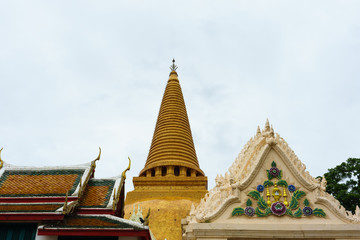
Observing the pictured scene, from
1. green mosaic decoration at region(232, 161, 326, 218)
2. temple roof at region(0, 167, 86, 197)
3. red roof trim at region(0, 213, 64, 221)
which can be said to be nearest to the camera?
green mosaic decoration at region(232, 161, 326, 218)

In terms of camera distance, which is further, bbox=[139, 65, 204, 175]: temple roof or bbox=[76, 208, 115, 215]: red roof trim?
bbox=[139, 65, 204, 175]: temple roof

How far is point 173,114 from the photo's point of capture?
3231cm

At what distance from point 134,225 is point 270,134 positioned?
415 cm

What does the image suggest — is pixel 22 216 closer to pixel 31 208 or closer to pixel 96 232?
pixel 31 208

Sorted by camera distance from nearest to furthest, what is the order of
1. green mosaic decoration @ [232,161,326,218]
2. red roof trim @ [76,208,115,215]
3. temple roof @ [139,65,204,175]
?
green mosaic decoration @ [232,161,326,218], red roof trim @ [76,208,115,215], temple roof @ [139,65,204,175]

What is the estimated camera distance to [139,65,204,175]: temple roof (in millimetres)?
28359

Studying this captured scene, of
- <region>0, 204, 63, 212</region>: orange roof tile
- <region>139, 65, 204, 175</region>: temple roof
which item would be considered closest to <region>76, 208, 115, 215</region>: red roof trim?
<region>0, 204, 63, 212</region>: orange roof tile

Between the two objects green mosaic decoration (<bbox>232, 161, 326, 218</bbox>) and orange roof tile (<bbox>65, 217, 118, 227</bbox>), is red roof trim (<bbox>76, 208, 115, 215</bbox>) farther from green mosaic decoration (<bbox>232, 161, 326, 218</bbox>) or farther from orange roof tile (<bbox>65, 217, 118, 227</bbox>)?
green mosaic decoration (<bbox>232, 161, 326, 218</bbox>)

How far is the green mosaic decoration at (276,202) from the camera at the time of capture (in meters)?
8.24

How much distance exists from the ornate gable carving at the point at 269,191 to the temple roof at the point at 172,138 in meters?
18.8

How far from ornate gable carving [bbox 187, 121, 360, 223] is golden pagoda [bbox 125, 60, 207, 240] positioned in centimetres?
1336

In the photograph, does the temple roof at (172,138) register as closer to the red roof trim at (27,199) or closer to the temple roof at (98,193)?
the temple roof at (98,193)

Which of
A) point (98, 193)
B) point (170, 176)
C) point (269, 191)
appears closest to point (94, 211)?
point (98, 193)

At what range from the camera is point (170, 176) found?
26281 millimetres
